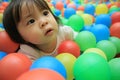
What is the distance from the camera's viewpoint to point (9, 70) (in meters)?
0.74

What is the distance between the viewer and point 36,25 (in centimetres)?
95

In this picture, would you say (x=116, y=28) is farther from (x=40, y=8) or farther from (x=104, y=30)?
(x=40, y=8)

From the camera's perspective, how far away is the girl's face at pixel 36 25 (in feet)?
3.12

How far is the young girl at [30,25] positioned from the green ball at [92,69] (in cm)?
31

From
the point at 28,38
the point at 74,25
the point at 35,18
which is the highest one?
the point at 35,18

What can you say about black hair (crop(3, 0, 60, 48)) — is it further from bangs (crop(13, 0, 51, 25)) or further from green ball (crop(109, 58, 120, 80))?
green ball (crop(109, 58, 120, 80))

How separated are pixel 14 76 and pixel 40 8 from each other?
385 mm

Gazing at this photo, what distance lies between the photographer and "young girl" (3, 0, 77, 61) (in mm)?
956

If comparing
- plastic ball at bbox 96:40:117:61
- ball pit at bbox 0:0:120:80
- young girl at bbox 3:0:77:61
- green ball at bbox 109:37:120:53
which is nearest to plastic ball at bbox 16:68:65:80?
ball pit at bbox 0:0:120:80

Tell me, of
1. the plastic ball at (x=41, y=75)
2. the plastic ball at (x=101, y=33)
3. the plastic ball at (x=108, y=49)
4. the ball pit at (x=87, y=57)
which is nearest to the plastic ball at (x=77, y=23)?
the ball pit at (x=87, y=57)

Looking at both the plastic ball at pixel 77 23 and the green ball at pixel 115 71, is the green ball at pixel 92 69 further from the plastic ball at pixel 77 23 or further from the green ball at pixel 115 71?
the plastic ball at pixel 77 23

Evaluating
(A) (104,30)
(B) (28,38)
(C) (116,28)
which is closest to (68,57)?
(B) (28,38)

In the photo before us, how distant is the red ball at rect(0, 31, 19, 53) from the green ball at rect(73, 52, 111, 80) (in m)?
0.42

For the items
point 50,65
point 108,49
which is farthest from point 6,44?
point 108,49
